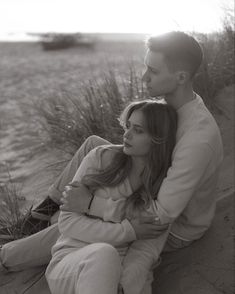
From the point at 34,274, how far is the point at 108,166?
2.56 feet

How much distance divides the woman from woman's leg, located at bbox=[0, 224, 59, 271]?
373 mm

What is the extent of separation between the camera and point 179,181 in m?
2.23

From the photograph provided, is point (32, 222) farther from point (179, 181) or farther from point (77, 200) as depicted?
point (179, 181)

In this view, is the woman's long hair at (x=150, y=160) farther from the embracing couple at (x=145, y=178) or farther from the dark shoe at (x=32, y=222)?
the dark shoe at (x=32, y=222)

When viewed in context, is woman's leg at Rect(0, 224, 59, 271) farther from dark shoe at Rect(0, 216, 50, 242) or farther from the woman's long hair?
the woman's long hair

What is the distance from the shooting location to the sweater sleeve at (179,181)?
223 cm

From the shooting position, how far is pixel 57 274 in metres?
2.20

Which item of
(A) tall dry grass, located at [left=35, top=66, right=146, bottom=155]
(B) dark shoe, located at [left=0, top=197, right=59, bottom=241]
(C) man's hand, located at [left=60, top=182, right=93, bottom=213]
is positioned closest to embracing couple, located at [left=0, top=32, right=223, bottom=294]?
(C) man's hand, located at [left=60, top=182, right=93, bottom=213]

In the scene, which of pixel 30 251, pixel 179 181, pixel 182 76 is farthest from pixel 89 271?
pixel 182 76

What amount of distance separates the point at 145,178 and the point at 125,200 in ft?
0.43

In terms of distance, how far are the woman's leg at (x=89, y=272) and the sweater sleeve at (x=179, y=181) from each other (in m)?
0.30

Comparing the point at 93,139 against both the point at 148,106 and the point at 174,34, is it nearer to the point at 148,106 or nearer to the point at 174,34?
the point at 148,106

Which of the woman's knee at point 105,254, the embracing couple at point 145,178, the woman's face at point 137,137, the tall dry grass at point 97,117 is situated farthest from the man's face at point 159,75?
the tall dry grass at point 97,117

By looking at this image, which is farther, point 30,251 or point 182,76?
point 30,251
